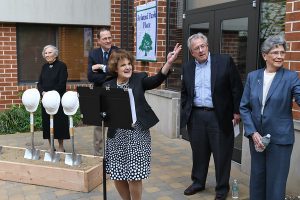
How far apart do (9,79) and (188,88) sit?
5.21m

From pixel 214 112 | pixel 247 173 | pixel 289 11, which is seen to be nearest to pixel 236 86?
pixel 214 112

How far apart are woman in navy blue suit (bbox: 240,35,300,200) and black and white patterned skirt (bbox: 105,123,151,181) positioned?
37.2 inches

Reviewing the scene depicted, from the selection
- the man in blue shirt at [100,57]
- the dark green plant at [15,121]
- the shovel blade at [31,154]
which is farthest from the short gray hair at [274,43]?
the dark green plant at [15,121]

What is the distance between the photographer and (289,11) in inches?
160

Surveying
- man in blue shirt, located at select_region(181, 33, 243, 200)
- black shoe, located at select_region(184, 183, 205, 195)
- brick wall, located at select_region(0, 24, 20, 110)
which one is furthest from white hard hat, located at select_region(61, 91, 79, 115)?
brick wall, located at select_region(0, 24, 20, 110)

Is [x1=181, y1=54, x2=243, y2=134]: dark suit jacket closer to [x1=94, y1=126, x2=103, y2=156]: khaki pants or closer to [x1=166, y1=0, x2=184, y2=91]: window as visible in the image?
[x1=94, y1=126, x2=103, y2=156]: khaki pants

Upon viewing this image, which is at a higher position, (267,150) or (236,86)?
(236,86)

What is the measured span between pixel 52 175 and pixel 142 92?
181cm

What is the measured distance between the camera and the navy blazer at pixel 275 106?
317cm

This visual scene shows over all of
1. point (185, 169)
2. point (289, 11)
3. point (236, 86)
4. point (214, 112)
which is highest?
point (289, 11)

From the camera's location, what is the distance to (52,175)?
4.57 meters

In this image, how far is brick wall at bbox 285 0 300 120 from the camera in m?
3.94

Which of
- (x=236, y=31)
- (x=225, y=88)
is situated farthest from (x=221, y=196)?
(x=236, y=31)

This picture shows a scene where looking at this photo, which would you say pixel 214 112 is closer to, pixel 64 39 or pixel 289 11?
pixel 289 11
